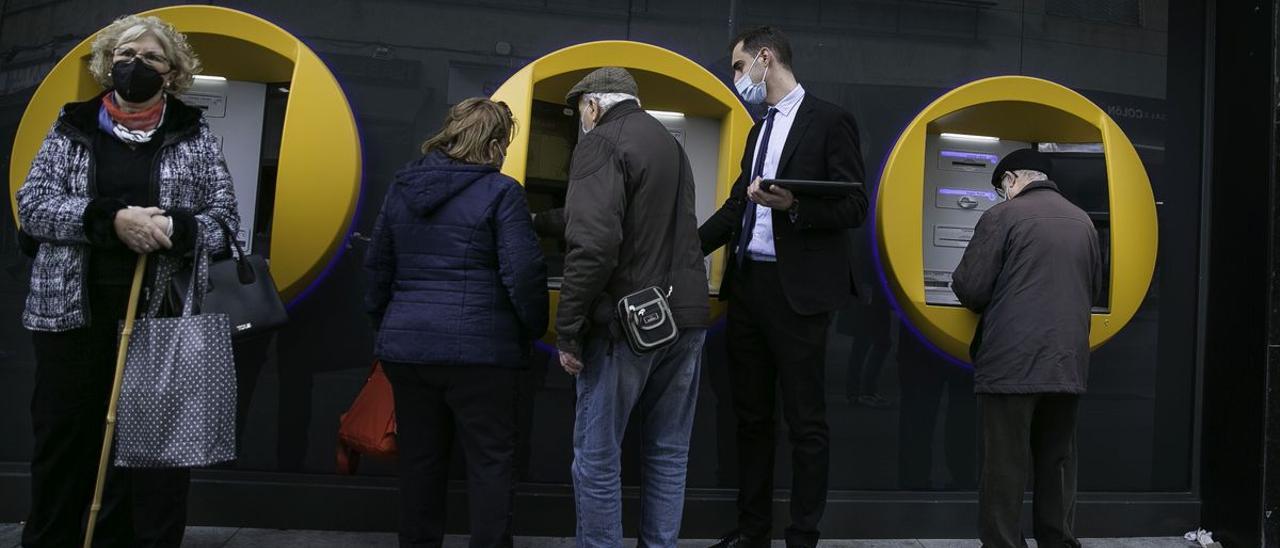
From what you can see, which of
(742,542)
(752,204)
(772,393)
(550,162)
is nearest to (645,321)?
(752,204)

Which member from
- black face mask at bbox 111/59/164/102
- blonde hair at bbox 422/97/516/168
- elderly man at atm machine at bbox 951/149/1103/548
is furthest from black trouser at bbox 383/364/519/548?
elderly man at atm machine at bbox 951/149/1103/548

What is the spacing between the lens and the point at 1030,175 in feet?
11.2

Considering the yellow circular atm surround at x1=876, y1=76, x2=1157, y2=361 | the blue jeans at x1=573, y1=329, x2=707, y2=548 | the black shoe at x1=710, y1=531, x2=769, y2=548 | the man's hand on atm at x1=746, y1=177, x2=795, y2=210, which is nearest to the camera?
the blue jeans at x1=573, y1=329, x2=707, y2=548

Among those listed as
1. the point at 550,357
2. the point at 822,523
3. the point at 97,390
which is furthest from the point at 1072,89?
the point at 97,390

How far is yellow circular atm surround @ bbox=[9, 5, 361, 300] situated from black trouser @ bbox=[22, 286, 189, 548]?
2.01ft

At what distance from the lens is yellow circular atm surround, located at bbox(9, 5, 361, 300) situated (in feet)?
10.5

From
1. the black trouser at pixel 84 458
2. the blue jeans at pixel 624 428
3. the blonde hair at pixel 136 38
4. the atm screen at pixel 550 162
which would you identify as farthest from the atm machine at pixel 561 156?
the black trouser at pixel 84 458

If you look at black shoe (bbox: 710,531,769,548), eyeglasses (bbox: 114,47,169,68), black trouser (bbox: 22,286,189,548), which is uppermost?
eyeglasses (bbox: 114,47,169,68)

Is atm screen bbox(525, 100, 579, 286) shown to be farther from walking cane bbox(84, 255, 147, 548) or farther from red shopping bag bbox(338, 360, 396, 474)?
walking cane bbox(84, 255, 147, 548)

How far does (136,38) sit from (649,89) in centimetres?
170

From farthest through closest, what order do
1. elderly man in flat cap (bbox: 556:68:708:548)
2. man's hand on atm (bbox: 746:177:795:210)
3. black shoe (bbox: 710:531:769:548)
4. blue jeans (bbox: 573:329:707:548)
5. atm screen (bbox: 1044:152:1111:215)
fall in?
1. atm screen (bbox: 1044:152:1111:215)
2. black shoe (bbox: 710:531:769:548)
3. man's hand on atm (bbox: 746:177:795:210)
4. blue jeans (bbox: 573:329:707:548)
5. elderly man in flat cap (bbox: 556:68:708:548)

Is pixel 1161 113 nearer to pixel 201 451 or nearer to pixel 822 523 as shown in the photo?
pixel 822 523

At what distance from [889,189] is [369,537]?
2393mm

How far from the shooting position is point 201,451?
272cm
